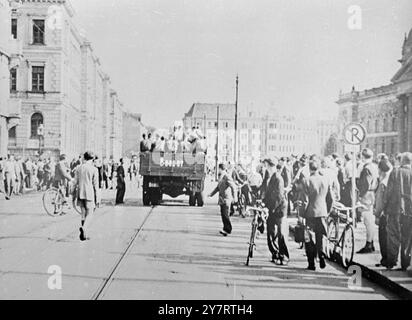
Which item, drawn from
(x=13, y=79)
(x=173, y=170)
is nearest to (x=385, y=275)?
(x=13, y=79)

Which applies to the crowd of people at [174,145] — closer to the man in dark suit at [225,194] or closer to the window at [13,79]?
the man in dark suit at [225,194]

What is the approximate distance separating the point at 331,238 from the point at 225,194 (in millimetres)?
2655

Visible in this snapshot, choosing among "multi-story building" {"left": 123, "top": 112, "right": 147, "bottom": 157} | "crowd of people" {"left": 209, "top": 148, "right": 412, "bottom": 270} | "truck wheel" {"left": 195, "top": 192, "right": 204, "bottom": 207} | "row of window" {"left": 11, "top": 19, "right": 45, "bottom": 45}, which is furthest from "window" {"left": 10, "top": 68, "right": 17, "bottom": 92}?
"truck wheel" {"left": 195, "top": 192, "right": 204, "bottom": 207}

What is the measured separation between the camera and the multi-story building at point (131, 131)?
952cm

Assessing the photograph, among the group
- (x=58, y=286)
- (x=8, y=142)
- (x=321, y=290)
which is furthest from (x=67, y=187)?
(x=321, y=290)

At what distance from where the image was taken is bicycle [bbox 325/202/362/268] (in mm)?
8547

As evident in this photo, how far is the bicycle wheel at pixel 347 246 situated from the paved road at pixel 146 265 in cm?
15

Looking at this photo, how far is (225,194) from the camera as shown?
37.0 ft

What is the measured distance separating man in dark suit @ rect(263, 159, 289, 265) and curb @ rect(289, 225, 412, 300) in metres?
1.00

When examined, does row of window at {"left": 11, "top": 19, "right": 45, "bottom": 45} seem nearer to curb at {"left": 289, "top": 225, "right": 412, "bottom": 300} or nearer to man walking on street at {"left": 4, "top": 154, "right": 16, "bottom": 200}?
man walking on street at {"left": 4, "top": 154, "right": 16, "bottom": 200}

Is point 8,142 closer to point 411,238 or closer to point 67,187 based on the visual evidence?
point 67,187

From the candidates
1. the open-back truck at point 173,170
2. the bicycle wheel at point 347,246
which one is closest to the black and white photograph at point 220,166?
the bicycle wheel at point 347,246
